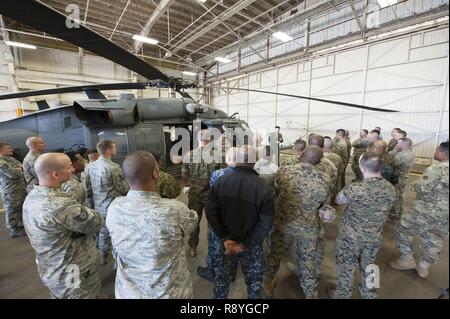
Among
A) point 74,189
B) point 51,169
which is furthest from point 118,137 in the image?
point 51,169

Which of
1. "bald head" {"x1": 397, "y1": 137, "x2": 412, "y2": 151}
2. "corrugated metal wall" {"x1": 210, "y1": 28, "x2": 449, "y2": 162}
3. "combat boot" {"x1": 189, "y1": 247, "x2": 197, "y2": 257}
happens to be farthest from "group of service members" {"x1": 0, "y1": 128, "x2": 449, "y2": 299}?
"corrugated metal wall" {"x1": 210, "y1": 28, "x2": 449, "y2": 162}

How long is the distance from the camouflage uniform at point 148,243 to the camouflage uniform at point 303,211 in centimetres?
121

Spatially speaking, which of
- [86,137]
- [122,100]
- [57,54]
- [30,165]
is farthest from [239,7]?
[57,54]

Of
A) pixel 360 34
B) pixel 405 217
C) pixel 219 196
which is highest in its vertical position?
pixel 360 34

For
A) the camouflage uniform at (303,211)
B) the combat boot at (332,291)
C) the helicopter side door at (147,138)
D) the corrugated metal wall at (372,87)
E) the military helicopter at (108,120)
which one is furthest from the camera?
the corrugated metal wall at (372,87)

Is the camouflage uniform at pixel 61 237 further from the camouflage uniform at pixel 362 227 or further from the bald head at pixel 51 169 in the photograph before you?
the camouflage uniform at pixel 362 227

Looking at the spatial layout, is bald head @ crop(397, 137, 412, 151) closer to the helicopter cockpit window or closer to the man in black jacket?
the man in black jacket

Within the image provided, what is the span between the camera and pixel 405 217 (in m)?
2.82

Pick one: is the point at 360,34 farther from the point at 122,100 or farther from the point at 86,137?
the point at 86,137

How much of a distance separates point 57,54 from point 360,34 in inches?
677

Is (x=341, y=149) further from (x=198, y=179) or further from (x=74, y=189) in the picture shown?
(x=74, y=189)

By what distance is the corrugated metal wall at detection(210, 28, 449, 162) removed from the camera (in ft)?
29.5

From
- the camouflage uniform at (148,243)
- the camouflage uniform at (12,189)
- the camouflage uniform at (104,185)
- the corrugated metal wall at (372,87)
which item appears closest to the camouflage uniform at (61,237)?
the camouflage uniform at (148,243)

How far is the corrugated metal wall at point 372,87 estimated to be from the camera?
8977 mm
